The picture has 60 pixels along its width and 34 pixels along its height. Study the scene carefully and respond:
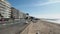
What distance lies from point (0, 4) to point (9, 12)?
40.6 feet

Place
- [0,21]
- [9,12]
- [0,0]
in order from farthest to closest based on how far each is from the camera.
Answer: [9,12]
[0,0]
[0,21]

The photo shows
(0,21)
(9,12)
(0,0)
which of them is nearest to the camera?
(0,21)

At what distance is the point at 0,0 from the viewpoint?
3649 inches

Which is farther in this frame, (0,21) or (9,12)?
(9,12)

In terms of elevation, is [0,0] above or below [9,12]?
above

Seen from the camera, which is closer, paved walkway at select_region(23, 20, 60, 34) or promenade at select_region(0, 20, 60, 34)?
promenade at select_region(0, 20, 60, 34)

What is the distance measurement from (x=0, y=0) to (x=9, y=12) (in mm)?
13672

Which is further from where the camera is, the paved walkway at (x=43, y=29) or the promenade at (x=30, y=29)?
the paved walkway at (x=43, y=29)

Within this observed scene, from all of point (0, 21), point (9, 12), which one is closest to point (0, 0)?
point (9, 12)

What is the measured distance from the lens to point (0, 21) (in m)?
33.1

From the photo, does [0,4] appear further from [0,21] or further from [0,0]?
[0,21]

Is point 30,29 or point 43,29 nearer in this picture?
point 30,29

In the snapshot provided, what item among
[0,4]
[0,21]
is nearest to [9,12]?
[0,4]

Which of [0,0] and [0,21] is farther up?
[0,0]
